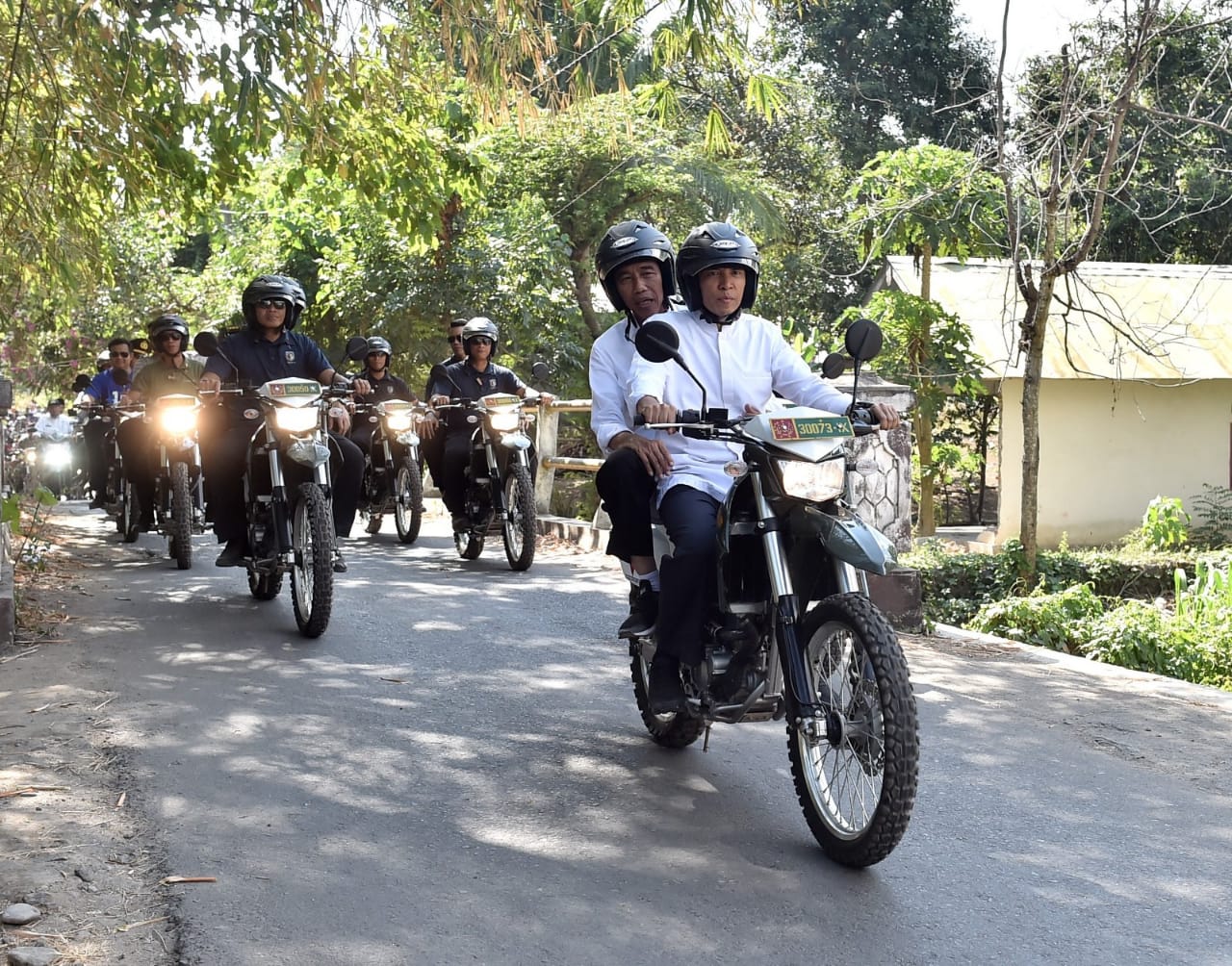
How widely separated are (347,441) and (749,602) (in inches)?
182

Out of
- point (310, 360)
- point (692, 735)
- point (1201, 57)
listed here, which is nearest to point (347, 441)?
point (310, 360)

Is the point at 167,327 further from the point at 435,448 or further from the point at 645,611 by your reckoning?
the point at 645,611

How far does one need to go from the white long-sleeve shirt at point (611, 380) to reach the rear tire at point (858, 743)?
4.18ft

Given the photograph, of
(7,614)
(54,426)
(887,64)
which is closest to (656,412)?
(7,614)

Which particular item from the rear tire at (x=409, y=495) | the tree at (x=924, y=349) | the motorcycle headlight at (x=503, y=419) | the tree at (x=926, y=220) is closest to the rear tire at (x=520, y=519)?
the motorcycle headlight at (x=503, y=419)

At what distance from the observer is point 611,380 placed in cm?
550

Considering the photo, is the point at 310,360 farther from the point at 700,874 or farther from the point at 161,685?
the point at 700,874

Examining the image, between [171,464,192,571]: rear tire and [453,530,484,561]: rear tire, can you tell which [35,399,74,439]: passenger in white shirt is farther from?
[453,530,484,561]: rear tire

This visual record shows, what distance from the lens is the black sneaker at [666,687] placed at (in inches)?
194

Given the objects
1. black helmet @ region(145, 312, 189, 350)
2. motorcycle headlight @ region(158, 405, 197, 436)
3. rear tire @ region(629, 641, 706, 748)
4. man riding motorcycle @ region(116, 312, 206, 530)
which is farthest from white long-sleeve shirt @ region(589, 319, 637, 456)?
black helmet @ region(145, 312, 189, 350)

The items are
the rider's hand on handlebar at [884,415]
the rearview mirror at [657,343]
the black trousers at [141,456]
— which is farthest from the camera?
the black trousers at [141,456]

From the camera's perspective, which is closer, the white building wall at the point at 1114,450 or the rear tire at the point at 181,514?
the rear tire at the point at 181,514

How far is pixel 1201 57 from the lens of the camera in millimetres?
25453

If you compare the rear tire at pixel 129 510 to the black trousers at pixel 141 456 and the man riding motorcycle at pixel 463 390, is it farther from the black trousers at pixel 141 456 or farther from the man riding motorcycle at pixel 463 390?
the man riding motorcycle at pixel 463 390
